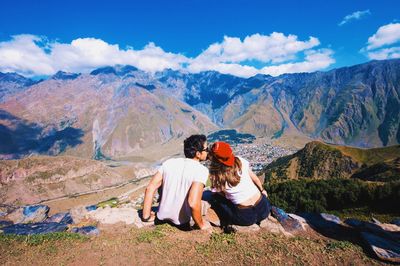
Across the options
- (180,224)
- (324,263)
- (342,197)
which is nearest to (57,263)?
(180,224)

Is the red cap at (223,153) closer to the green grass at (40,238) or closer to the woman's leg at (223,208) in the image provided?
the woman's leg at (223,208)

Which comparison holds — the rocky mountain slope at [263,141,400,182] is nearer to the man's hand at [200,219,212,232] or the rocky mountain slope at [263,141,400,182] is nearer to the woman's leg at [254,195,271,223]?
the woman's leg at [254,195,271,223]

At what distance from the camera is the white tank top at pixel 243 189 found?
10570 millimetres

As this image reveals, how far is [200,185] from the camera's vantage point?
9633 millimetres

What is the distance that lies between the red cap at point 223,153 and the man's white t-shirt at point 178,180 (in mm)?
682

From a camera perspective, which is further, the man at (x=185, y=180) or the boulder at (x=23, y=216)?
the boulder at (x=23, y=216)

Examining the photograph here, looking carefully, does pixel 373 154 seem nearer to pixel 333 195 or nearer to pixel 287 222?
pixel 333 195

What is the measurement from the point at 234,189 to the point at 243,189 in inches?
14.0

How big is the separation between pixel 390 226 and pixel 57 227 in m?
18.2

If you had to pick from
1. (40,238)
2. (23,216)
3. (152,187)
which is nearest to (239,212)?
(152,187)

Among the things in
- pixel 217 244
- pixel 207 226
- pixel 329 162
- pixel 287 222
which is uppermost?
pixel 207 226

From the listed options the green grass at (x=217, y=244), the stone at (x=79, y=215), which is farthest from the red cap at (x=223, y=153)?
the stone at (x=79, y=215)

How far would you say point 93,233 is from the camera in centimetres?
1341

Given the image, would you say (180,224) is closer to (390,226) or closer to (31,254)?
(31,254)
